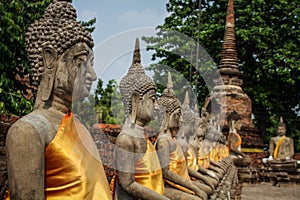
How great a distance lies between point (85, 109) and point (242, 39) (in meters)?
19.5

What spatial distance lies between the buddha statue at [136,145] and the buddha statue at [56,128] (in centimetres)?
99

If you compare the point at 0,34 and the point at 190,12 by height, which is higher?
the point at 190,12

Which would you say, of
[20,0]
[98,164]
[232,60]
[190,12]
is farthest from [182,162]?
[190,12]

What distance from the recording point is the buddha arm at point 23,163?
1.63 meters

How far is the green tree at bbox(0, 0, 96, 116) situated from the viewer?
557 cm

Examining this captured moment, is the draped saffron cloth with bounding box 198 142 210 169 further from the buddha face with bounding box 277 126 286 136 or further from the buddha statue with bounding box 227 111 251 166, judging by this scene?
the buddha face with bounding box 277 126 286 136

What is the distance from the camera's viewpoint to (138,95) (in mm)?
3305

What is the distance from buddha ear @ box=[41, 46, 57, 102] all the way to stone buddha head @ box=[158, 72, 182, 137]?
256cm

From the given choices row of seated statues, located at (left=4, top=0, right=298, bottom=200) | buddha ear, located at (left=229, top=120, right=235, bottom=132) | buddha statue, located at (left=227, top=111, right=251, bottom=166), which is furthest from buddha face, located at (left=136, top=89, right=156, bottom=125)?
buddha ear, located at (left=229, top=120, right=235, bottom=132)

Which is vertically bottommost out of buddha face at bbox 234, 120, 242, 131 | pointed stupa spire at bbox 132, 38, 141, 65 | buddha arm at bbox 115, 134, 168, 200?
buddha arm at bbox 115, 134, 168, 200

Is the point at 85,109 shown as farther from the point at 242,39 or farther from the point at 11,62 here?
the point at 242,39

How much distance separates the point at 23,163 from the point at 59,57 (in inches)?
20.0

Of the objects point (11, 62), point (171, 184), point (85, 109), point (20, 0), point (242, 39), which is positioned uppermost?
point (242, 39)

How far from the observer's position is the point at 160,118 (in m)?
Result: 4.42
